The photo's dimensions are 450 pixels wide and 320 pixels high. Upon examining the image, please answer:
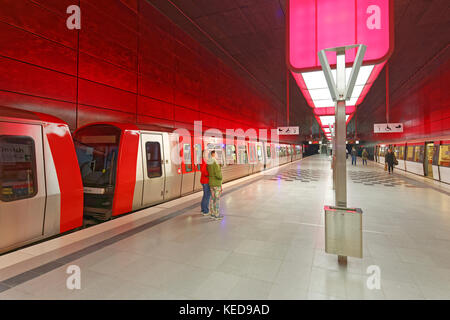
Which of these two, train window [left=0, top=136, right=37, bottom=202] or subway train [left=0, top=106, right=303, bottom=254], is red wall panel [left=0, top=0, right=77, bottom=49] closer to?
subway train [left=0, top=106, right=303, bottom=254]

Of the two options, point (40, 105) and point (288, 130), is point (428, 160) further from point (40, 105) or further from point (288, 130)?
point (40, 105)

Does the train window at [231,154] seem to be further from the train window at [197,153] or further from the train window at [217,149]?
the train window at [197,153]

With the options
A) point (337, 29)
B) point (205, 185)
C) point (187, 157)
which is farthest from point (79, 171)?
point (337, 29)

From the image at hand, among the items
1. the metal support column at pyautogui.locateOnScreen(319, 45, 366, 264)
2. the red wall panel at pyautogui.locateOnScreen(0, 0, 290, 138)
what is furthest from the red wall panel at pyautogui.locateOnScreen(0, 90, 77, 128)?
the metal support column at pyautogui.locateOnScreen(319, 45, 366, 264)

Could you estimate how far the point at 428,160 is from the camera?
11.5 m

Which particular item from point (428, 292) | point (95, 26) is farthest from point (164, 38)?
point (428, 292)

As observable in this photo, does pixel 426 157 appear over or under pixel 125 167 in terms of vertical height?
over

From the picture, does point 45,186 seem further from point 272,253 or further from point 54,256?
point 272,253

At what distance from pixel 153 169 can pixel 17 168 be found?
2691 mm

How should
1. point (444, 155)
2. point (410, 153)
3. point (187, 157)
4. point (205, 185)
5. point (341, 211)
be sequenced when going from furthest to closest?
point (410, 153), point (444, 155), point (187, 157), point (205, 185), point (341, 211)

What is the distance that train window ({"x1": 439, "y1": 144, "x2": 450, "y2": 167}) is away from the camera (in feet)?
30.7

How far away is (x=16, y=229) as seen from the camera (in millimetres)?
3057

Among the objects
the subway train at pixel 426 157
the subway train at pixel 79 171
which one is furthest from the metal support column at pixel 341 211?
the subway train at pixel 426 157

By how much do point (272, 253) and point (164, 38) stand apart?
764cm
